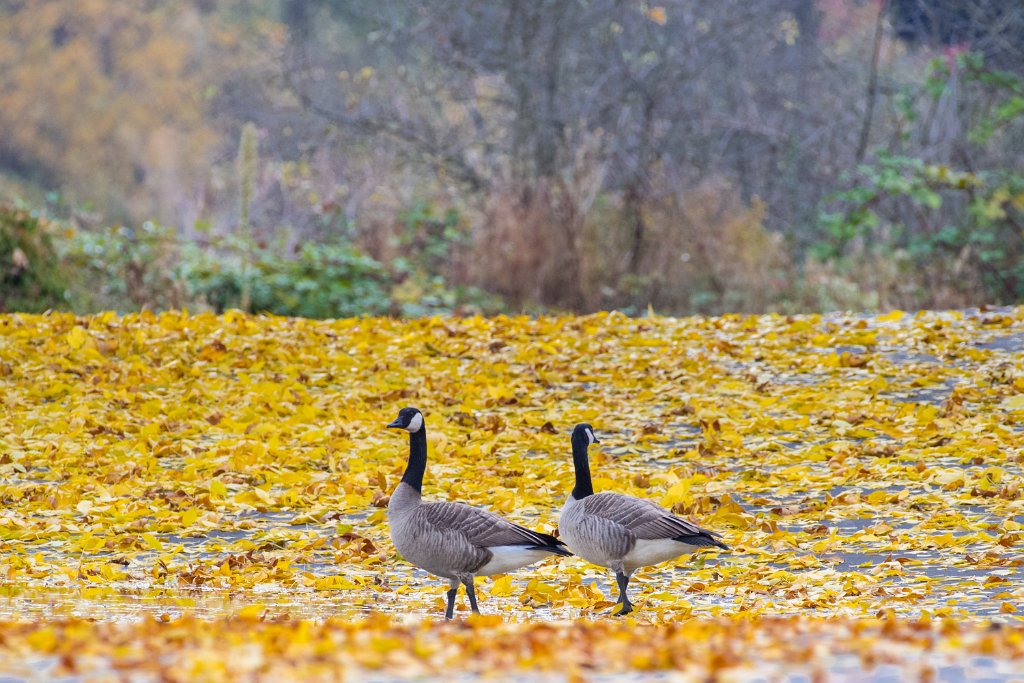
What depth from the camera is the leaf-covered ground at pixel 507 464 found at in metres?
5.75

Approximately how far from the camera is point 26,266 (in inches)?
542

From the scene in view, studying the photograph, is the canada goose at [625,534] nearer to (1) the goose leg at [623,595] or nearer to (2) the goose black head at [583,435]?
(1) the goose leg at [623,595]

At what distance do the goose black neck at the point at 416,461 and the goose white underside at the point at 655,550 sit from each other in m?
1.00

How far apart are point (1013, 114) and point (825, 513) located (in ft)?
39.7

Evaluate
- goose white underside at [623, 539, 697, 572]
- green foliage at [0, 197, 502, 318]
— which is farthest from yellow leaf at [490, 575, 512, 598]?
green foliage at [0, 197, 502, 318]

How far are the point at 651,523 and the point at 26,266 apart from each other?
1024cm

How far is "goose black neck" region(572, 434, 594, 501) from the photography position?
593 cm

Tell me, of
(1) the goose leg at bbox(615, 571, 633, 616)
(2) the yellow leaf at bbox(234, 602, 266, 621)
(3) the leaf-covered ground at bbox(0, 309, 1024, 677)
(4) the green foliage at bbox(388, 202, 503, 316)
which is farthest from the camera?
(4) the green foliage at bbox(388, 202, 503, 316)

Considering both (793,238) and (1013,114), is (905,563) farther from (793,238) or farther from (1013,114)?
(793,238)

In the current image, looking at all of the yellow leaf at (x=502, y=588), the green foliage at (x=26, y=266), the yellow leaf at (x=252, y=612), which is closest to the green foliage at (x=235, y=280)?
the green foliage at (x=26, y=266)

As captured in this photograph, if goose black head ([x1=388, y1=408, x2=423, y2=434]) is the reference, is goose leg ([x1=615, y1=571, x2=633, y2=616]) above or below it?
below

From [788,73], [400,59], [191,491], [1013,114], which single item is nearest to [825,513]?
[191,491]

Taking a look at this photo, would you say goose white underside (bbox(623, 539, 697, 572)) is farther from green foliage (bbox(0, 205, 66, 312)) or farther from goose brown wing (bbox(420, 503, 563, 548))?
green foliage (bbox(0, 205, 66, 312))

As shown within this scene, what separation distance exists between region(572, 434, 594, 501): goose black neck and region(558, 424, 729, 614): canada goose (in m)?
0.18
